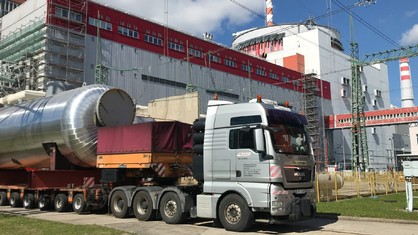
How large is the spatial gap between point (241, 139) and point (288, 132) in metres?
1.27

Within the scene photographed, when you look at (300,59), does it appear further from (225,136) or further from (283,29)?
(225,136)

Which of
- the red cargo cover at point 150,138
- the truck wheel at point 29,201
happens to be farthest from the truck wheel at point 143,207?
the truck wheel at point 29,201

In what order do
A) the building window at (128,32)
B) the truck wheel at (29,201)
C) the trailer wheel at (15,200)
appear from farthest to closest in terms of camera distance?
the building window at (128,32), the trailer wheel at (15,200), the truck wheel at (29,201)

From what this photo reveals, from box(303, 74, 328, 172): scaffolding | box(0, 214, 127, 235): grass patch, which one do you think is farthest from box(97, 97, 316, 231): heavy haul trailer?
box(303, 74, 328, 172): scaffolding

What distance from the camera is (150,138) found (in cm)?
1327

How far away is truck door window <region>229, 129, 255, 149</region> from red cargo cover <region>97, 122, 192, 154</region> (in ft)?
10.5

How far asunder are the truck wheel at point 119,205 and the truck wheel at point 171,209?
1794 millimetres

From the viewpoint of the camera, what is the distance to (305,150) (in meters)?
11.1

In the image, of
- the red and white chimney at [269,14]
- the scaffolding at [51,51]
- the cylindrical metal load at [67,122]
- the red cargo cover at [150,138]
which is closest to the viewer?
the red cargo cover at [150,138]

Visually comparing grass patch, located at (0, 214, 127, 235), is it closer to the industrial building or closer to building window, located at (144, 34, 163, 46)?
the industrial building

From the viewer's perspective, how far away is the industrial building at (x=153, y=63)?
44188 mm

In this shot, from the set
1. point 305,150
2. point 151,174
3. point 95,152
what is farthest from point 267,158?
point 95,152

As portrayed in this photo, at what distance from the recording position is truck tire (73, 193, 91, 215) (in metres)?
15.3

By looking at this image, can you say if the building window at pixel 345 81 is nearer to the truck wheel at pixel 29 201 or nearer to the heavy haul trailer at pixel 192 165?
the heavy haul trailer at pixel 192 165
